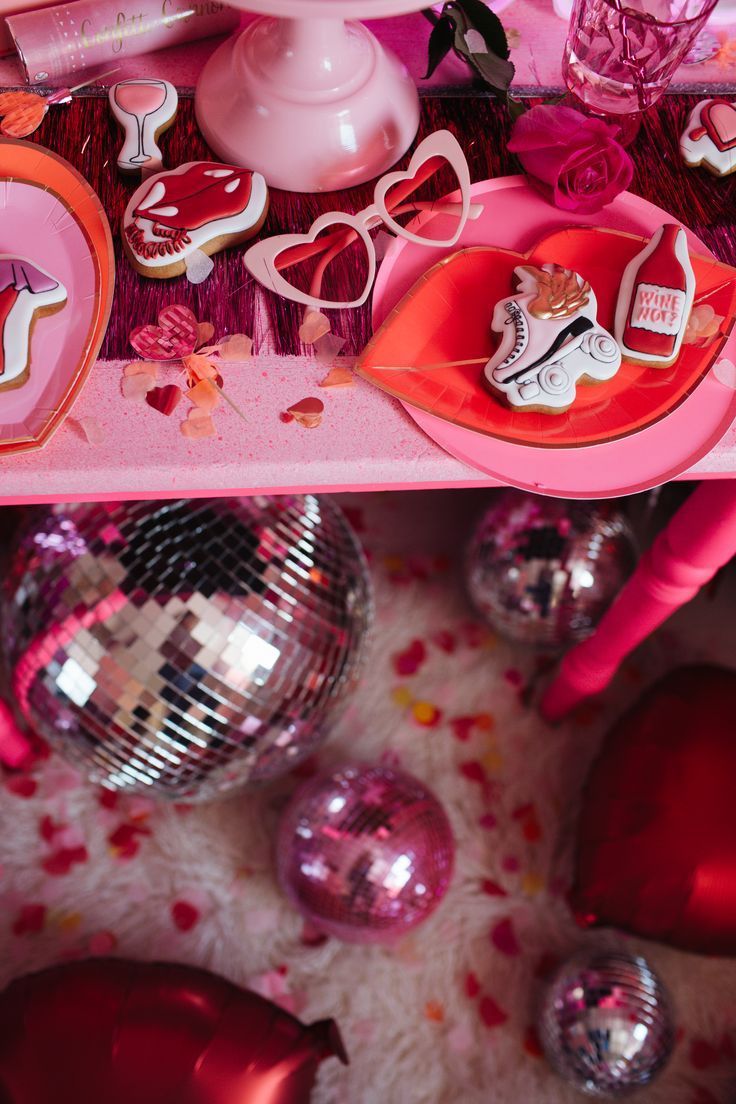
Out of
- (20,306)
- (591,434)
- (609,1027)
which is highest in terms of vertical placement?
(20,306)

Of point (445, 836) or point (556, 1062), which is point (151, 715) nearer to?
point (445, 836)

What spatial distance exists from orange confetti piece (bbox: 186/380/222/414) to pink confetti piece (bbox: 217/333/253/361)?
26 millimetres

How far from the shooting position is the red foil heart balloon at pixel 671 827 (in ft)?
3.15

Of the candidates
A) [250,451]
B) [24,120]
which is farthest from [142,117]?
[250,451]

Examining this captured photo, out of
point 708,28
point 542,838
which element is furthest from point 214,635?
point 708,28

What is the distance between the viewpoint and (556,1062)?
97 centimetres

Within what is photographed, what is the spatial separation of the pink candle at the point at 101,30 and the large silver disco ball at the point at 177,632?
38 centimetres

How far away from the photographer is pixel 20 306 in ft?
2.16

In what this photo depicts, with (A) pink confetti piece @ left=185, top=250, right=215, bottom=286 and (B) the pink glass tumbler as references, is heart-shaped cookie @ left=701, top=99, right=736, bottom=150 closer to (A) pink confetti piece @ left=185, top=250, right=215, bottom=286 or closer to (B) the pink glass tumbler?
(B) the pink glass tumbler

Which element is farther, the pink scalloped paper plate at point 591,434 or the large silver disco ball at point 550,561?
the large silver disco ball at point 550,561

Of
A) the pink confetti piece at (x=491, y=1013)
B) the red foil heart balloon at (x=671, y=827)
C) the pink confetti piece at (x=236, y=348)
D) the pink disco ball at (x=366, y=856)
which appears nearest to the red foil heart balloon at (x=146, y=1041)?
the pink disco ball at (x=366, y=856)

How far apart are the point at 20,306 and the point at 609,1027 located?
84cm

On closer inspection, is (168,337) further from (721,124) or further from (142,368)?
(721,124)

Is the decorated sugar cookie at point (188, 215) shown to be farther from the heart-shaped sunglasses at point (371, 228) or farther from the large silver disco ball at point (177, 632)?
the large silver disco ball at point (177, 632)
